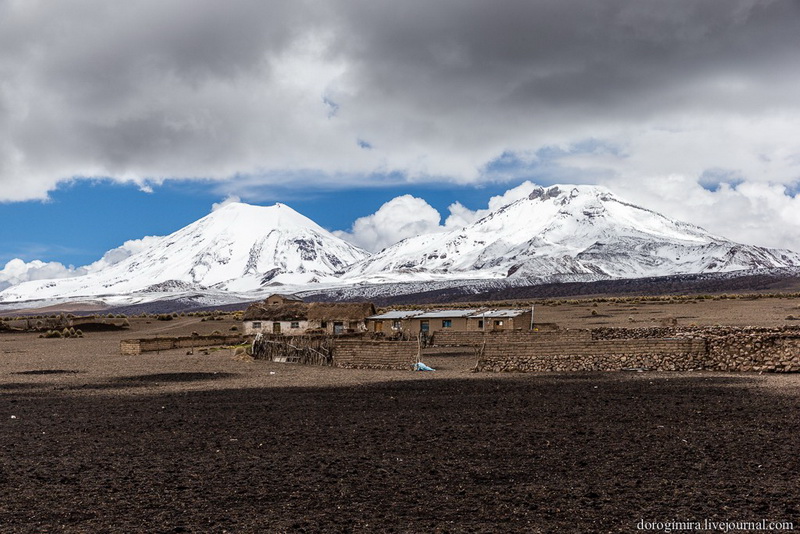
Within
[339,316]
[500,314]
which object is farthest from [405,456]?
[339,316]

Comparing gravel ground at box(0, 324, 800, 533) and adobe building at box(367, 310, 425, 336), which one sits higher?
adobe building at box(367, 310, 425, 336)

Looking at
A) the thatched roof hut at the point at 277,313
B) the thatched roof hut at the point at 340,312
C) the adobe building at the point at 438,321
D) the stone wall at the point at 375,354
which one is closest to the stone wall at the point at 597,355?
the stone wall at the point at 375,354

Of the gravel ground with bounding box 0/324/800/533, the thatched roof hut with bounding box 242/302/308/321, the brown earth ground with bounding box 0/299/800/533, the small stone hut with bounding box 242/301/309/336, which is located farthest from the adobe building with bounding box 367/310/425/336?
the gravel ground with bounding box 0/324/800/533

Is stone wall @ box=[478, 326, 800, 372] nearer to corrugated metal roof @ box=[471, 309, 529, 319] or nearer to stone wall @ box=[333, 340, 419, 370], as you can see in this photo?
stone wall @ box=[333, 340, 419, 370]

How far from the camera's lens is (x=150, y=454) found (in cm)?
1197

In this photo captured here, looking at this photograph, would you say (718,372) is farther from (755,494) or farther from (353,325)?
(353,325)

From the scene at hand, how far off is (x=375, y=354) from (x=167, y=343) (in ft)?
61.2

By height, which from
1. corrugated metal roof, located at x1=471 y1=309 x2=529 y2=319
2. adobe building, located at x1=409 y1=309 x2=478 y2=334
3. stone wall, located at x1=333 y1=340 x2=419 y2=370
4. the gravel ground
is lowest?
the gravel ground

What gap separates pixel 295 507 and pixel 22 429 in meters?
8.37

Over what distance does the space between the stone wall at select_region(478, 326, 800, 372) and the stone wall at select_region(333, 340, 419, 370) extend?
10.8 feet

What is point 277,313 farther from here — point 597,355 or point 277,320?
point 597,355

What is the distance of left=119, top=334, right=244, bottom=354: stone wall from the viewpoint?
39.3m

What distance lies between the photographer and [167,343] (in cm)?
4281

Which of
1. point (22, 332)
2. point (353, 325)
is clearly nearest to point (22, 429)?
point (353, 325)
